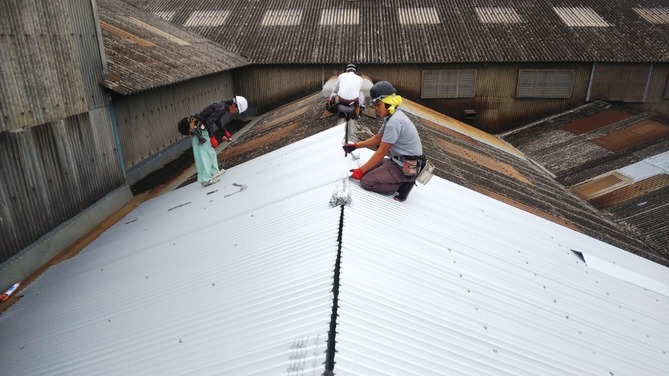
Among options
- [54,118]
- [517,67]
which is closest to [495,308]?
[54,118]

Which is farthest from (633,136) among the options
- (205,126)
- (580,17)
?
(205,126)

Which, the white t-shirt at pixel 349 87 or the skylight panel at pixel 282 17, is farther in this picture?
the skylight panel at pixel 282 17

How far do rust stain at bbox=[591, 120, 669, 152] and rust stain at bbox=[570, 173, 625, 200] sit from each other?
2.26 meters

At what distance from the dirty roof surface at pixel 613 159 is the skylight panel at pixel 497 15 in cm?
560

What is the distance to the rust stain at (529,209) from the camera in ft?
34.9

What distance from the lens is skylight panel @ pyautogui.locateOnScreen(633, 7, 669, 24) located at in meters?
24.5

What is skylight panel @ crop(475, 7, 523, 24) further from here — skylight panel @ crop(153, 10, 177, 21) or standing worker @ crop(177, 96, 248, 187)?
standing worker @ crop(177, 96, 248, 187)

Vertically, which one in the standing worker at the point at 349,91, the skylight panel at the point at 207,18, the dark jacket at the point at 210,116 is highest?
the skylight panel at the point at 207,18

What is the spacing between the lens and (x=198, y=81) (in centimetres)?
1819

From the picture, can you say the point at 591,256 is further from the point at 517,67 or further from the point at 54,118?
the point at 517,67

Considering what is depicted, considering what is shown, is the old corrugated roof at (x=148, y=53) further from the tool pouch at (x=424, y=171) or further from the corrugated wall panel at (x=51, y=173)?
the tool pouch at (x=424, y=171)

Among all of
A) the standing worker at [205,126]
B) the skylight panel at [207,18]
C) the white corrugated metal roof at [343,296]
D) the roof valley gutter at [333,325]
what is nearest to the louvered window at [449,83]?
the skylight panel at [207,18]

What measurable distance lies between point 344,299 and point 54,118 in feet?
27.9

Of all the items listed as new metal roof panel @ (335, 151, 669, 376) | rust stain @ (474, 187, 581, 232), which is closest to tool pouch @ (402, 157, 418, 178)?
new metal roof panel @ (335, 151, 669, 376)
